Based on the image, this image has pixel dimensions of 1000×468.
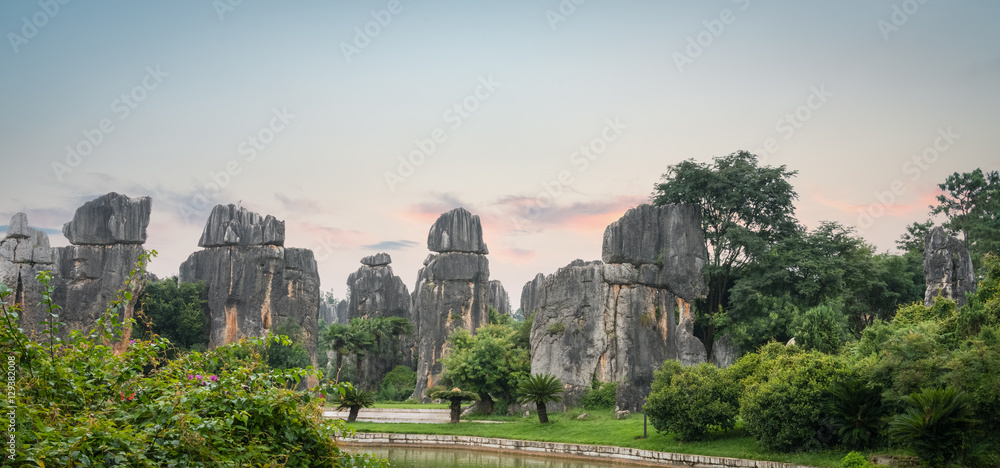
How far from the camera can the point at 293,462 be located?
5.40 metres

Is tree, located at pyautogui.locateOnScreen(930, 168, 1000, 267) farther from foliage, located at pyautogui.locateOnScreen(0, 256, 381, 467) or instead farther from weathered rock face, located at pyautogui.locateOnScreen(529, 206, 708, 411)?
foliage, located at pyautogui.locateOnScreen(0, 256, 381, 467)

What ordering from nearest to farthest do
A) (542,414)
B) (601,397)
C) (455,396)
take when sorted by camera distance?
1. (542,414)
2. (455,396)
3. (601,397)

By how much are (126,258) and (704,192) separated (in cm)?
3131

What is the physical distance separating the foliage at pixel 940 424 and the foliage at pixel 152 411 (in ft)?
43.3

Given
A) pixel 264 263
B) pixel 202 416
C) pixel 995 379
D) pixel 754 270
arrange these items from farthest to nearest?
pixel 264 263
pixel 754 270
pixel 995 379
pixel 202 416

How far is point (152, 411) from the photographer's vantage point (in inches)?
197

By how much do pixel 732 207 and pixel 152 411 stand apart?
3325cm

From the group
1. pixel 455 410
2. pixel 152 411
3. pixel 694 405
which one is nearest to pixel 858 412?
pixel 694 405

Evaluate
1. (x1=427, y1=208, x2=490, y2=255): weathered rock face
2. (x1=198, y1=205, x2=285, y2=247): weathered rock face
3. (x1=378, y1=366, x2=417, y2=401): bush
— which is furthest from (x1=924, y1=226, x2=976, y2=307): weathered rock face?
(x1=198, y1=205, x2=285, y2=247): weathered rock face

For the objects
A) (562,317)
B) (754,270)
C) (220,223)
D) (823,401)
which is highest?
(220,223)

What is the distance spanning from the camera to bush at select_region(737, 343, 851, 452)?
726 inches

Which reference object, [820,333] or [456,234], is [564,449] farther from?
[456,234]

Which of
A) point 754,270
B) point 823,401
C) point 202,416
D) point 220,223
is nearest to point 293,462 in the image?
point 202,416

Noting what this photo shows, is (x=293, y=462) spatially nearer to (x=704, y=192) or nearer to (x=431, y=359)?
(x=704, y=192)
